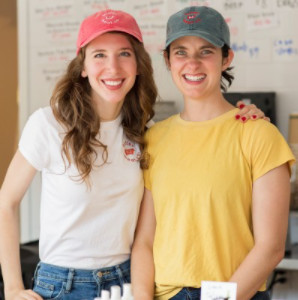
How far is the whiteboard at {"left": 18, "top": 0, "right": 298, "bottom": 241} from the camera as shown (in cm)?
326

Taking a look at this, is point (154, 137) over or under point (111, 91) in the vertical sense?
under

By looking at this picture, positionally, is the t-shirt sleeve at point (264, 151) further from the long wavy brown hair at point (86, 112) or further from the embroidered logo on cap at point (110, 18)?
the embroidered logo on cap at point (110, 18)

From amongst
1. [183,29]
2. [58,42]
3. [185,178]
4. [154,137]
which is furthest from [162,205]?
[58,42]

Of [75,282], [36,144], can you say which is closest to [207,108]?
[36,144]

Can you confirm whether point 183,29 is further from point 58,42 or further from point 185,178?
point 58,42

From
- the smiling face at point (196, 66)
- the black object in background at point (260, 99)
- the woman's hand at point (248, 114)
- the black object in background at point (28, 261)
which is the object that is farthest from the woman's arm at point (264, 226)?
the black object in background at point (260, 99)

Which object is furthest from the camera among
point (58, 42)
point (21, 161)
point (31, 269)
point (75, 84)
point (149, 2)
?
point (58, 42)

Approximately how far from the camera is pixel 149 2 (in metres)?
3.53

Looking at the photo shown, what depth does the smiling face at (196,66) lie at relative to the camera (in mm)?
1614

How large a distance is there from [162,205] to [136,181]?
15 centimetres

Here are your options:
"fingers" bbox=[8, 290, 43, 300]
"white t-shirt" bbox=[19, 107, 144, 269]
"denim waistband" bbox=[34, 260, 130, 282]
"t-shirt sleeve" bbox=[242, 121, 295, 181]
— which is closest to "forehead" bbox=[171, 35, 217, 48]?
"t-shirt sleeve" bbox=[242, 121, 295, 181]

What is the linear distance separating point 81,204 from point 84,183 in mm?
59

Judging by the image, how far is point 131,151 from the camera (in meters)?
1.77

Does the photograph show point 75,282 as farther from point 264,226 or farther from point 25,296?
point 264,226
